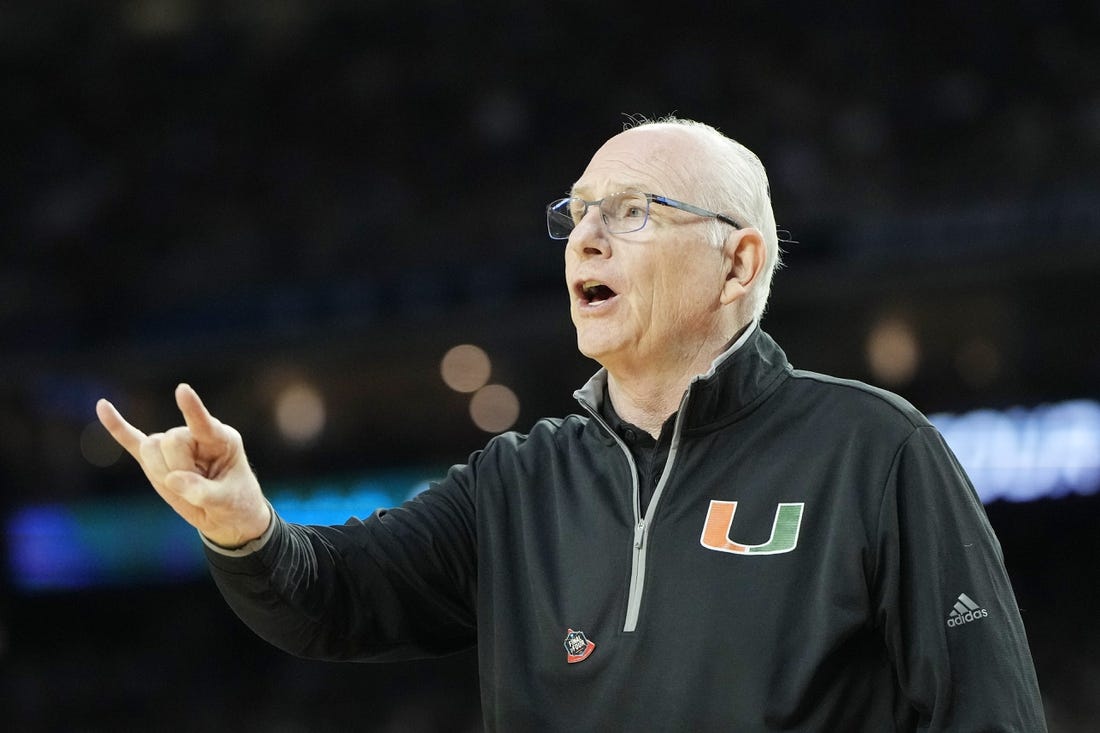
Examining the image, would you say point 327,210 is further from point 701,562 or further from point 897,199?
point 701,562

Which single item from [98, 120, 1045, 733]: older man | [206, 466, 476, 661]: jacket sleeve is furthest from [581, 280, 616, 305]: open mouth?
[206, 466, 476, 661]: jacket sleeve

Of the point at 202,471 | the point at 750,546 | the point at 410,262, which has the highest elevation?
the point at 410,262

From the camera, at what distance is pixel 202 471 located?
1504 mm

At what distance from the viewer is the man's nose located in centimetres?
175

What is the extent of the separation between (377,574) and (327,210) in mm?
7269

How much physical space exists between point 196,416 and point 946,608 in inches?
34.4

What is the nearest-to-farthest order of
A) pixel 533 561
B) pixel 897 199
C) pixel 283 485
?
pixel 533 561 < pixel 897 199 < pixel 283 485

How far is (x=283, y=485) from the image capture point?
27.3 ft

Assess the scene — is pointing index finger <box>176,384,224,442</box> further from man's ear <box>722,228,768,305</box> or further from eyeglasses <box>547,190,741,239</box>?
man's ear <box>722,228,768,305</box>

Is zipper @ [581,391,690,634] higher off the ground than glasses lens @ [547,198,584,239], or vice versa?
glasses lens @ [547,198,584,239]

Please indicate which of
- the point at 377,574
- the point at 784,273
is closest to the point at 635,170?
the point at 377,574

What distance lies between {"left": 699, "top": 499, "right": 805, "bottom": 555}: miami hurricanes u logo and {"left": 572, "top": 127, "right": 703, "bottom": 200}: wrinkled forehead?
1.45 ft

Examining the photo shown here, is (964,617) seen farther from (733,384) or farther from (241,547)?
(241,547)

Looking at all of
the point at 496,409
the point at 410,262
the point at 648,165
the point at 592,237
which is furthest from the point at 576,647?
the point at 496,409
